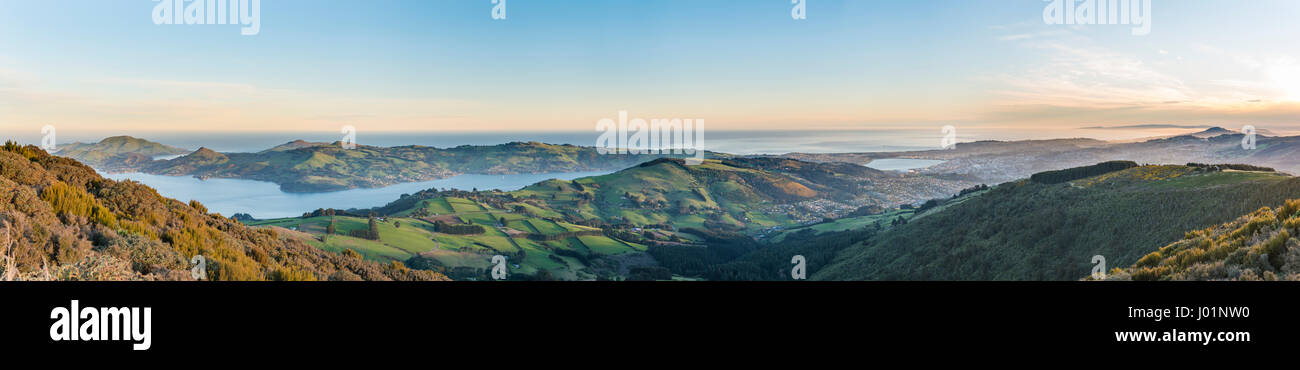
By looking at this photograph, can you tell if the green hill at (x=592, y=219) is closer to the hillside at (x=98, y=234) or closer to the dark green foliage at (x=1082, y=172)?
the dark green foliage at (x=1082, y=172)

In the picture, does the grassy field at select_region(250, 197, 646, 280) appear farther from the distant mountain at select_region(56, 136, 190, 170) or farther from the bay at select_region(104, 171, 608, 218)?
the distant mountain at select_region(56, 136, 190, 170)

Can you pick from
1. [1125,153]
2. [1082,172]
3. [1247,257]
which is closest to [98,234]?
[1247,257]

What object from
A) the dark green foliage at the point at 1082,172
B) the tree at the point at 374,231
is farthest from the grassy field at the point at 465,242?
the dark green foliage at the point at 1082,172

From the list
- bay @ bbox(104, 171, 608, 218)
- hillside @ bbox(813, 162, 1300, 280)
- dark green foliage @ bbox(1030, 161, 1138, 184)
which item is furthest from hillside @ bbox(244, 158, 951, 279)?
dark green foliage @ bbox(1030, 161, 1138, 184)

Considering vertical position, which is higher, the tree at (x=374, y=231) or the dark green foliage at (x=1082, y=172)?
the dark green foliage at (x=1082, y=172)
